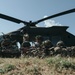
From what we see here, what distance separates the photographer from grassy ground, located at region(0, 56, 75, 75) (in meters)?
9.99

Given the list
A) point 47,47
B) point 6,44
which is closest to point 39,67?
point 47,47

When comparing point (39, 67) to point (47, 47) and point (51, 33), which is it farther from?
point (51, 33)

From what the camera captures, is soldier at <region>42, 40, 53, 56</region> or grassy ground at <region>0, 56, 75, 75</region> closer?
grassy ground at <region>0, 56, 75, 75</region>

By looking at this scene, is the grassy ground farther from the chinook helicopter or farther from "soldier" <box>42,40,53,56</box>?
the chinook helicopter

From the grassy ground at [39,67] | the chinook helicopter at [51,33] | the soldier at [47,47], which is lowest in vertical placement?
the grassy ground at [39,67]

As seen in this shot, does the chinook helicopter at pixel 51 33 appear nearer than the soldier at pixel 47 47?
No

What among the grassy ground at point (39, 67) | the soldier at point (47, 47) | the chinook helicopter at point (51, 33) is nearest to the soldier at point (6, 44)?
the soldier at point (47, 47)

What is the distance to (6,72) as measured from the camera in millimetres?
10102

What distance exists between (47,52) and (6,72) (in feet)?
13.4

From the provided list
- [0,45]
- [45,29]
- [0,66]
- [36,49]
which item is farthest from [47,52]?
[45,29]

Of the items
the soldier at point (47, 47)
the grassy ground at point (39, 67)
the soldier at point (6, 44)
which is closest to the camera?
the grassy ground at point (39, 67)

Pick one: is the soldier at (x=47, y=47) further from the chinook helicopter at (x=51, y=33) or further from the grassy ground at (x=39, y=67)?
the chinook helicopter at (x=51, y=33)

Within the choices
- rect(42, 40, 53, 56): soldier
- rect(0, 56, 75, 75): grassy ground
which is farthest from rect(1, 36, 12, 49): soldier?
rect(0, 56, 75, 75): grassy ground

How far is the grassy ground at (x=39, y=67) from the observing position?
32.8 ft
